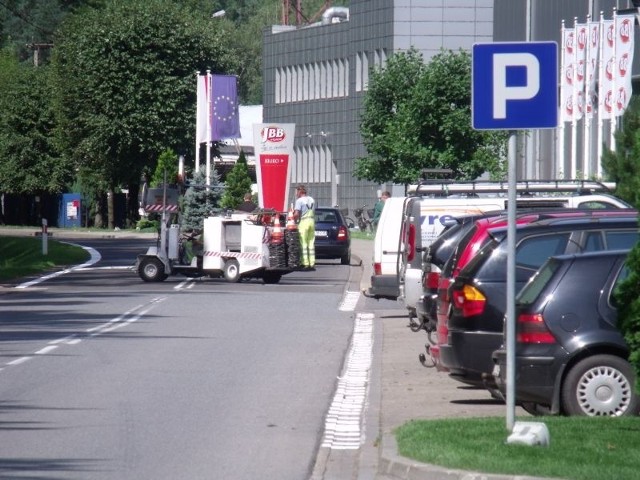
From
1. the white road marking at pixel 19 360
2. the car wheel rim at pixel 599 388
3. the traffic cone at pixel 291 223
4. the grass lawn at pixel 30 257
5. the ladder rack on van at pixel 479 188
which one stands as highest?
the ladder rack on van at pixel 479 188

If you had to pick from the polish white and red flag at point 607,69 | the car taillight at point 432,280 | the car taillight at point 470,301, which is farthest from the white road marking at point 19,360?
the polish white and red flag at point 607,69

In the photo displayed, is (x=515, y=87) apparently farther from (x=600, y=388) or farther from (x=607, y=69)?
(x=607, y=69)

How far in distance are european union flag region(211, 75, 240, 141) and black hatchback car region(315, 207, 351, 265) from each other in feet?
13.1

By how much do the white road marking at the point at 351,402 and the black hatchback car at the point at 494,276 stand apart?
100 cm

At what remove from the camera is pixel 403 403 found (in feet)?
43.9

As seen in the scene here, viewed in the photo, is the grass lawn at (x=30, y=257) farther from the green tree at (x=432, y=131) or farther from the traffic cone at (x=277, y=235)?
the green tree at (x=432, y=131)

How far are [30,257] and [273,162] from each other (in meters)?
8.38

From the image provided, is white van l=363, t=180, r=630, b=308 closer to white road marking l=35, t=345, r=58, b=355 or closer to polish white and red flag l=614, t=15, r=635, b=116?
white road marking l=35, t=345, r=58, b=355

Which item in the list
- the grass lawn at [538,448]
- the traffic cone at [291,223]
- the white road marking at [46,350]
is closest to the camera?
the grass lawn at [538,448]

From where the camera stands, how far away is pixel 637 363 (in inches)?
381

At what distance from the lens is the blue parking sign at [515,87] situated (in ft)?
34.2

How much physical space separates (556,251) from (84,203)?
3066 inches

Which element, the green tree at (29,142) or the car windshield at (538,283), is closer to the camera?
the car windshield at (538,283)

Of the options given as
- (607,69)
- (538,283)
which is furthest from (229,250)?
(538,283)
